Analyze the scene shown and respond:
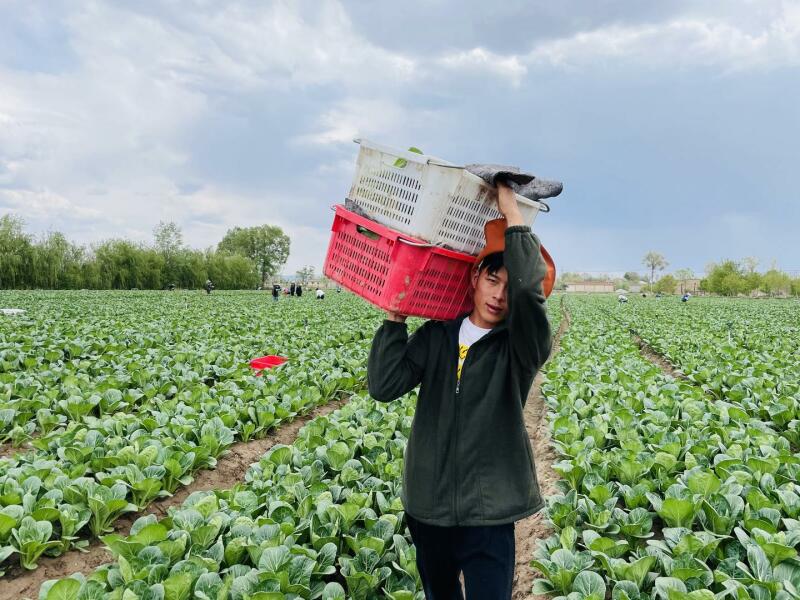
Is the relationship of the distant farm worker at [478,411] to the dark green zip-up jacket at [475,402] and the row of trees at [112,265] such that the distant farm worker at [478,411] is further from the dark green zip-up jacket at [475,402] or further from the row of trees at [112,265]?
the row of trees at [112,265]

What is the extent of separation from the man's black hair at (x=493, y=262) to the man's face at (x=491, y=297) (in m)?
0.01

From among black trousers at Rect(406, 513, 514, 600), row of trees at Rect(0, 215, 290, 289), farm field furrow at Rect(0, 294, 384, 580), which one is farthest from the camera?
row of trees at Rect(0, 215, 290, 289)

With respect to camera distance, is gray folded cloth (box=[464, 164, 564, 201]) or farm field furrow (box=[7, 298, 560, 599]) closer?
gray folded cloth (box=[464, 164, 564, 201])

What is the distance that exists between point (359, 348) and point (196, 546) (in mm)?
8156

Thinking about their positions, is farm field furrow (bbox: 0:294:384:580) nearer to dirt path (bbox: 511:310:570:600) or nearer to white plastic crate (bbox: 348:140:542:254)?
dirt path (bbox: 511:310:570:600)

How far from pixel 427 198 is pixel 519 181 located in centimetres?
37

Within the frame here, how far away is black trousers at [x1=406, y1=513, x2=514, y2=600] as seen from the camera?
6.65 feet

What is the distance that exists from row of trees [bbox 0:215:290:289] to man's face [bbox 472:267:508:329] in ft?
198

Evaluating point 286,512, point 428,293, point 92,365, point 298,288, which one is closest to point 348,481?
point 286,512

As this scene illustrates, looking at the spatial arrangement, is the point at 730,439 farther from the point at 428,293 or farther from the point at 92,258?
the point at 92,258

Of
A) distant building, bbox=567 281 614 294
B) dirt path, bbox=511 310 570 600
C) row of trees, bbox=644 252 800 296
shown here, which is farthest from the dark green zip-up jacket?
distant building, bbox=567 281 614 294

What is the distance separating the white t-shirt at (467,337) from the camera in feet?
7.25

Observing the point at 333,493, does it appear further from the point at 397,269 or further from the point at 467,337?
the point at 397,269

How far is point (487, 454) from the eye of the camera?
2.08 metres
